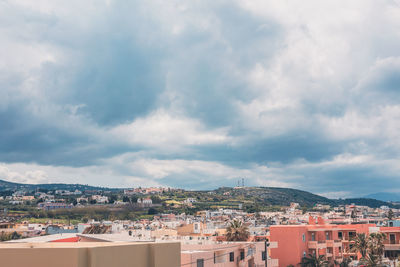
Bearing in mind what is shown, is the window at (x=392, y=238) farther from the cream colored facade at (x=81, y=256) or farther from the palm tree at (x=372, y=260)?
the cream colored facade at (x=81, y=256)

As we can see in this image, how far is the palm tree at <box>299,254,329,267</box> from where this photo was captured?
54.8 meters

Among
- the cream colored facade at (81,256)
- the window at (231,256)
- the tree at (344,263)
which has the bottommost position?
the tree at (344,263)

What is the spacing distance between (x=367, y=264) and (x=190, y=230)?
31044 millimetres

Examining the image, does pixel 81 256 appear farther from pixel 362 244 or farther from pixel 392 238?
pixel 392 238

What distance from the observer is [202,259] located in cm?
3369

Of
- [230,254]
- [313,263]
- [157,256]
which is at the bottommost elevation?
[313,263]

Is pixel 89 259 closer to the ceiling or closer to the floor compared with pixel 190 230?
closer to the ceiling

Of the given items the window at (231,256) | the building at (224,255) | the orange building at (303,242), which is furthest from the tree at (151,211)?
the window at (231,256)

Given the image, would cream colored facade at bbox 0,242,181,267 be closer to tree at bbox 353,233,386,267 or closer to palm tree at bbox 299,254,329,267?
palm tree at bbox 299,254,329,267

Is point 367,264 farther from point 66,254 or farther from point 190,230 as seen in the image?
point 66,254

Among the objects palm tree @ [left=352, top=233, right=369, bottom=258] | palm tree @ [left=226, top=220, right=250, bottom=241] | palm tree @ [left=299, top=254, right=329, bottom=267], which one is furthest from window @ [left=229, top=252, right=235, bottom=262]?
palm tree @ [left=352, top=233, right=369, bottom=258]

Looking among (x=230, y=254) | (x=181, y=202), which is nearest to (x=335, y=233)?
(x=230, y=254)

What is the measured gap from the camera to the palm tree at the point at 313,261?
54812mm

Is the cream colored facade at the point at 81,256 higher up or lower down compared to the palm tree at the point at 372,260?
higher up
